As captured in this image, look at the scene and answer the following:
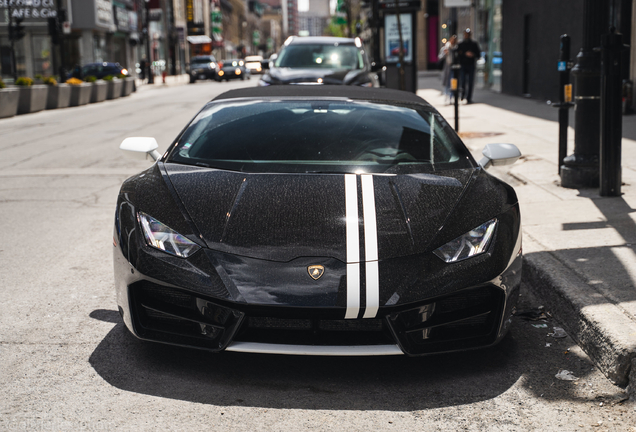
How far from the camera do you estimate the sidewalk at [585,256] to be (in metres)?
3.42

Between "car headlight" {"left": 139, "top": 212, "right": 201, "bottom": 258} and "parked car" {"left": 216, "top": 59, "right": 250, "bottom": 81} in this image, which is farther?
"parked car" {"left": 216, "top": 59, "right": 250, "bottom": 81}

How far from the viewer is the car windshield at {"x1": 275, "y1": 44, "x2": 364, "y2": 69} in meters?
12.0

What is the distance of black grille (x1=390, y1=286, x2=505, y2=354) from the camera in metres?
3.08

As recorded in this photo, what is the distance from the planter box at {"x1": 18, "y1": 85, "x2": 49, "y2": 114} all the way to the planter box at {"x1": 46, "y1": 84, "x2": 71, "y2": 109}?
0.50m

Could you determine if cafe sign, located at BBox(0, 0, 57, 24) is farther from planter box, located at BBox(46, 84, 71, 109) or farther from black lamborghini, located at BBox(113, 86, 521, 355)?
black lamborghini, located at BBox(113, 86, 521, 355)

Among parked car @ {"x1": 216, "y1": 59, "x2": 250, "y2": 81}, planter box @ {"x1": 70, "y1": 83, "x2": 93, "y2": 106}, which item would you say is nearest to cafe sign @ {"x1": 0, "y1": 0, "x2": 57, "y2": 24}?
parked car @ {"x1": 216, "y1": 59, "x2": 250, "y2": 81}

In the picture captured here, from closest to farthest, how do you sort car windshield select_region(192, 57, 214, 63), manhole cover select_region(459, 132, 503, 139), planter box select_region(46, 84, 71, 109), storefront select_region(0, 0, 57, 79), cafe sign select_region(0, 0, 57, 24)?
manhole cover select_region(459, 132, 503, 139)
planter box select_region(46, 84, 71, 109)
cafe sign select_region(0, 0, 57, 24)
storefront select_region(0, 0, 57, 79)
car windshield select_region(192, 57, 214, 63)

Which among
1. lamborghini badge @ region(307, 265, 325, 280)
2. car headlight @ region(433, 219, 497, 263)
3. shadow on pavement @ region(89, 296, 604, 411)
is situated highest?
car headlight @ region(433, 219, 497, 263)

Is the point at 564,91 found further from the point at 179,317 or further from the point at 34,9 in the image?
the point at 34,9

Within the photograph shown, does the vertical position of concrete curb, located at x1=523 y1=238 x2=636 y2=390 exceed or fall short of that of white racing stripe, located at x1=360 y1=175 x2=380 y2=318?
it falls short

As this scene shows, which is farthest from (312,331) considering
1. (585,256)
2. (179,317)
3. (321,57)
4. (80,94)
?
(80,94)

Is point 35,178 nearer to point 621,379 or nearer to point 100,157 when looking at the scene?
point 100,157

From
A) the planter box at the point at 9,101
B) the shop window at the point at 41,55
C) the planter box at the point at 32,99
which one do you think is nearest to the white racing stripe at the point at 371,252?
the planter box at the point at 9,101

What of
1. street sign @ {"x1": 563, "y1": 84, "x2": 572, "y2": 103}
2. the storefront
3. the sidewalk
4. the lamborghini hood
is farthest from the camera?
the storefront
